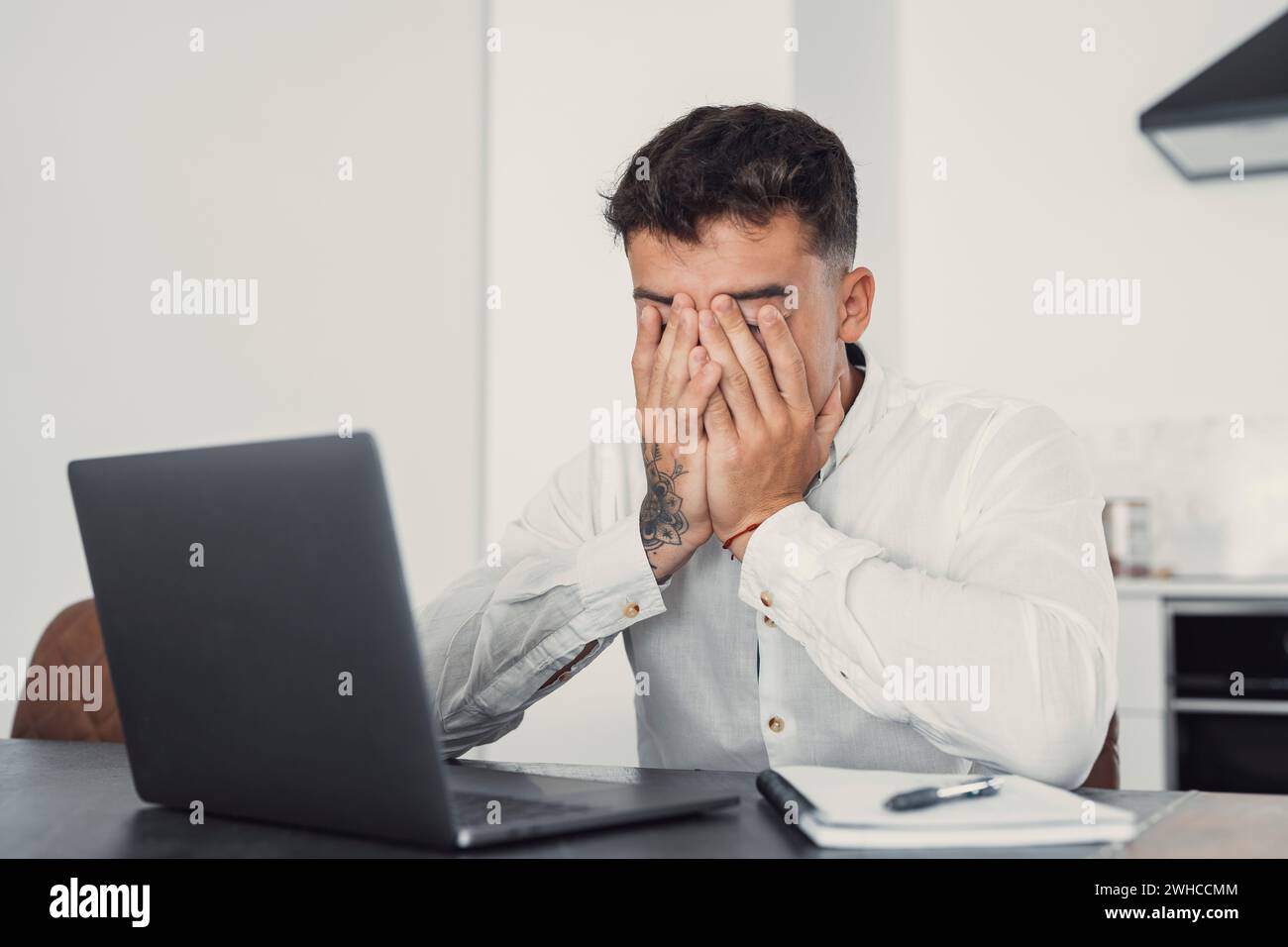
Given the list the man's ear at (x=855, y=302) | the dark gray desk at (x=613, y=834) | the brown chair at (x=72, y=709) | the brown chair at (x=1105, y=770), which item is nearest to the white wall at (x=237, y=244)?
the brown chair at (x=72, y=709)

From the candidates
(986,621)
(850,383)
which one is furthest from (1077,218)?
(986,621)

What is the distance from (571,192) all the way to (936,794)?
1855mm

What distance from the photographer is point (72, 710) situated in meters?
1.34

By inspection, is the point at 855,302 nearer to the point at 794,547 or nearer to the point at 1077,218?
the point at 794,547

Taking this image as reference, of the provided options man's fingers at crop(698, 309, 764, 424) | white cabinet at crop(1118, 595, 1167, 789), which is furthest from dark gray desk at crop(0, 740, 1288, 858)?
white cabinet at crop(1118, 595, 1167, 789)

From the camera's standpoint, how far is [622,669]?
6.95 feet

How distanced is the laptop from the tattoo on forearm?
1.04 ft

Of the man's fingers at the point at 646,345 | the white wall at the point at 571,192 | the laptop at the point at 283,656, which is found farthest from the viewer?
the white wall at the point at 571,192

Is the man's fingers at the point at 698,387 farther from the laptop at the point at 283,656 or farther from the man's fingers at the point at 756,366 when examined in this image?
the laptop at the point at 283,656

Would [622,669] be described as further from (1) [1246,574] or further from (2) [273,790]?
(1) [1246,574]

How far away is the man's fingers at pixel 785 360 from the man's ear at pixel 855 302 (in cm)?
19

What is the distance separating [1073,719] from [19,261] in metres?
1.64

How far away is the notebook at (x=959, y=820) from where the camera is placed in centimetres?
59
